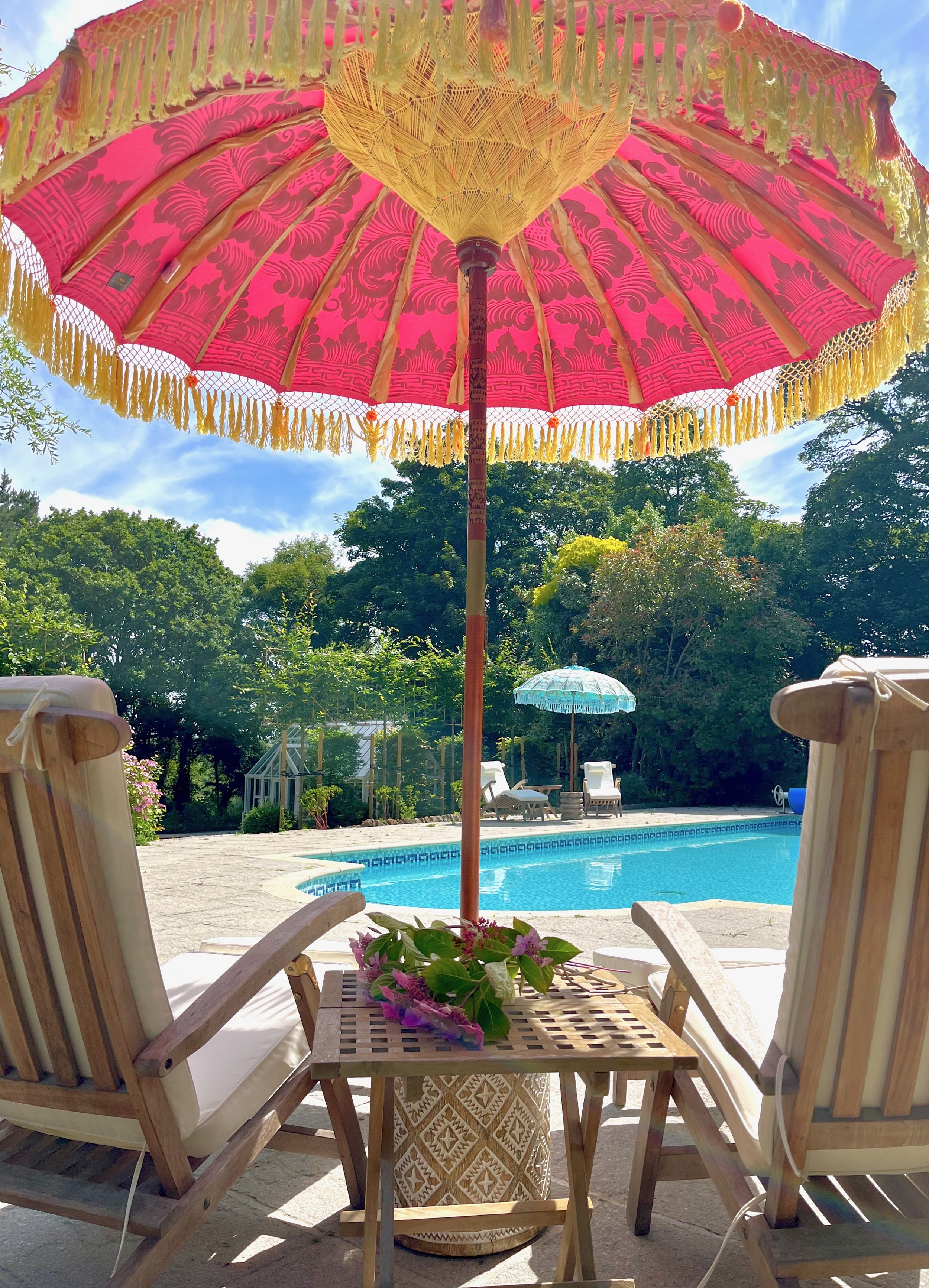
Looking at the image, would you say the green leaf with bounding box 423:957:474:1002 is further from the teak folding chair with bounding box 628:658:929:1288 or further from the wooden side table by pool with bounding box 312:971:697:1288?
the teak folding chair with bounding box 628:658:929:1288

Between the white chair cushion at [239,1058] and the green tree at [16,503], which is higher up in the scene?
the green tree at [16,503]

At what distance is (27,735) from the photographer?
1254mm

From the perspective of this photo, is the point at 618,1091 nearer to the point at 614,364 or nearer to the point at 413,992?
the point at 413,992

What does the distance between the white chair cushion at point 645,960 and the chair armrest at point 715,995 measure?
43 cm

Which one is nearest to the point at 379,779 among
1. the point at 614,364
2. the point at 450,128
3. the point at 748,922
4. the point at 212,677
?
the point at 212,677

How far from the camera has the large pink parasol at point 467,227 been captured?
1.55m

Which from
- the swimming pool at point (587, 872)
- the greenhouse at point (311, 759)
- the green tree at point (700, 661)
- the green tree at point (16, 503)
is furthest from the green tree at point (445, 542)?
the swimming pool at point (587, 872)

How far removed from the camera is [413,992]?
5.05 feet

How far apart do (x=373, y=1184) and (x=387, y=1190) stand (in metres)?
0.16

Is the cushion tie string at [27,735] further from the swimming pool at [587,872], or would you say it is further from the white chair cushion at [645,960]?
the swimming pool at [587,872]

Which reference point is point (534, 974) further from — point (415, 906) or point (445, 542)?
point (445, 542)

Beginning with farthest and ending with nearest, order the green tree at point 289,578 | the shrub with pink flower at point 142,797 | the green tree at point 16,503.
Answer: the green tree at point 289,578 → the green tree at point 16,503 → the shrub with pink flower at point 142,797

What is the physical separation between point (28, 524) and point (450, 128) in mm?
21519

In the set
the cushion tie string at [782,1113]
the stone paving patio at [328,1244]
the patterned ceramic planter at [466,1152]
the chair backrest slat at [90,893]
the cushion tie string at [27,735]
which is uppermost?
the cushion tie string at [27,735]
